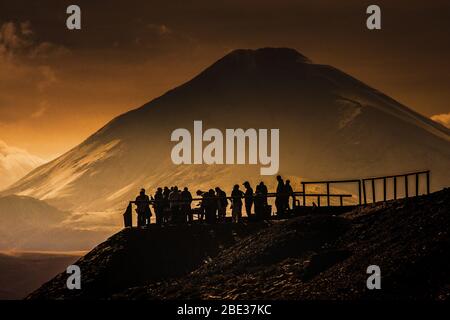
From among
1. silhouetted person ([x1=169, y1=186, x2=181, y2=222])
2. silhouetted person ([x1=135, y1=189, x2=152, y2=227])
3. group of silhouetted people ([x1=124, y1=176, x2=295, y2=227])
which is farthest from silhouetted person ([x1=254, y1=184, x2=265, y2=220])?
silhouetted person ([x1=135, y1=189, x2=152, y2=227])

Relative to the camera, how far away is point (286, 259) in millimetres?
36375

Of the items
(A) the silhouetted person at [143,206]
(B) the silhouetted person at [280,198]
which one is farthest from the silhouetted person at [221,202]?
(A) the silhouetted person at [143,206]

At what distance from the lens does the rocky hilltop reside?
99.9 feet

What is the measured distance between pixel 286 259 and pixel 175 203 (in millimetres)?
7459

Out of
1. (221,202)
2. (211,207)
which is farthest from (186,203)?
(221,202)

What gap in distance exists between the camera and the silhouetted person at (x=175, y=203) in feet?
137

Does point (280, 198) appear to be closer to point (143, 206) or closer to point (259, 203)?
point (259, 203)

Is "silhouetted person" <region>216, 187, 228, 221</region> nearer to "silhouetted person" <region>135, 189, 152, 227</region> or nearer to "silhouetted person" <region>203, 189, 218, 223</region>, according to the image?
"silhouetted person" <region>203, 189, 218, 223</region>

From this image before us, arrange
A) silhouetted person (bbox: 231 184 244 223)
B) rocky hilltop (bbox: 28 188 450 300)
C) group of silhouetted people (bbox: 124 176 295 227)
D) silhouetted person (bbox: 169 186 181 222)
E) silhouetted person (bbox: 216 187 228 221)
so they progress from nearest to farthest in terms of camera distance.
→ rocky hilltop (bbox: 28 188 450 300), silhouetted person (bbox: 231 184 244 223), group of silhouetted people (bbox: 124 176 295 227), silhouetted person (bbox: 169 186 181 222), silhouetted person (bbox: 216 187 228 221)

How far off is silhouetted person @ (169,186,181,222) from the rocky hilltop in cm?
73
